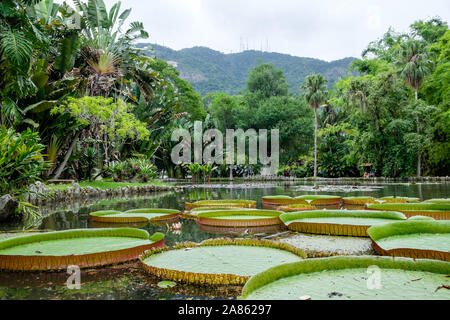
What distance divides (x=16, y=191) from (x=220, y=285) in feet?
16.0

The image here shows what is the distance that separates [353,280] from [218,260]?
0.99 meters

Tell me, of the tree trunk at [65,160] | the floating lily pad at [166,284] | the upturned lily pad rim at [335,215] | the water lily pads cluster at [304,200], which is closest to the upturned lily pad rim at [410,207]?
the upturned lily pad rim at [335,215]

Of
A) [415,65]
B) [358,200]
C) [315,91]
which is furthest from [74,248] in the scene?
[315,91]

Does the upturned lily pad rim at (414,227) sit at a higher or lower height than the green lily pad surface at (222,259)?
higher

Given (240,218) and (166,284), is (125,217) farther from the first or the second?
(166,284)

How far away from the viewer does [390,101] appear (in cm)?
2436

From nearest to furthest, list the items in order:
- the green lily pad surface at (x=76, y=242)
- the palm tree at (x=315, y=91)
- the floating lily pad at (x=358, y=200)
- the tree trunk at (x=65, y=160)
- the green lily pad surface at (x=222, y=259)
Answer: the green lily pad surface at (x=222, y=259) → the green lily pad surface at (x=76, y=242) → the floating lily pad at (x=358, y=200) → the tree trunk at (x=65, y=160) → the palm tree at (x=315, y=91)

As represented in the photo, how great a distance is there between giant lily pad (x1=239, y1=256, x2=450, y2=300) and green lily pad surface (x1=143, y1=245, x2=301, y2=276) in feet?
1.19

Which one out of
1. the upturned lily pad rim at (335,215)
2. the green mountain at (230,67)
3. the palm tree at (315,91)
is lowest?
the upturned lily pad rim at (335,215)

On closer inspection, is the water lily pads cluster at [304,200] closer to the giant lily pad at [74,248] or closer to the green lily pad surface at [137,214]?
the green lily pad surface at [137,214]

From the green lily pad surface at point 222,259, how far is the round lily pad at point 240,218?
60.5 inches

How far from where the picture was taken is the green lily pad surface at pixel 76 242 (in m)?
2.72
